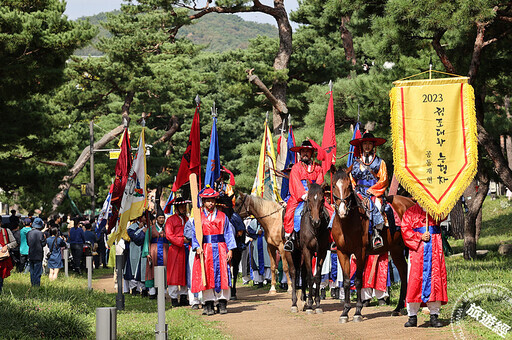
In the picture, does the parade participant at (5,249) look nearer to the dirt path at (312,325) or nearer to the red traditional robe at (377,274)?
the dirt path at (312,325)

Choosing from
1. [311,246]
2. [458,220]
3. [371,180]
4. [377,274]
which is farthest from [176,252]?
[458,220]

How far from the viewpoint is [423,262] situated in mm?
10031

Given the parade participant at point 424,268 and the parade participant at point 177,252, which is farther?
the parade participant at point 177,252

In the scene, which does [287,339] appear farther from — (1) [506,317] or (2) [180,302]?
(2) [180,302]

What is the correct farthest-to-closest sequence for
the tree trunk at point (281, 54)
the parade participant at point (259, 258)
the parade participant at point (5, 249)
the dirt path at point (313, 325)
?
the tree trunk at point (281, 54)
the parade participant at point (259, 258)
the parade participant at point (5, 249)
the dirt path at point (313, 325)

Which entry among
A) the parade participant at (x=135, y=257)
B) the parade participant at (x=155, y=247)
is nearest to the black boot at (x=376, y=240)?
the parade participant at (x=155, y=247)

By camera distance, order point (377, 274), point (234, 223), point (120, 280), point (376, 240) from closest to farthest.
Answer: point (376, 240) → point (377, 274) → point (120, 280) → point (234, 223)

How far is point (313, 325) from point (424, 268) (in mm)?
1934

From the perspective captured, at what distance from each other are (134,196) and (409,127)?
20.5ft

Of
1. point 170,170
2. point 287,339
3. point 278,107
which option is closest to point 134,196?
point 287,339

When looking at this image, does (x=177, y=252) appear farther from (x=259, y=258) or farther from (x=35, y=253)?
(x=35, y=253)

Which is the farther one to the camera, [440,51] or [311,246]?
[440,51]

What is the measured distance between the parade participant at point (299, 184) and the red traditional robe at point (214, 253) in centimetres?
110

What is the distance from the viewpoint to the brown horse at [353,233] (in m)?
10.8
